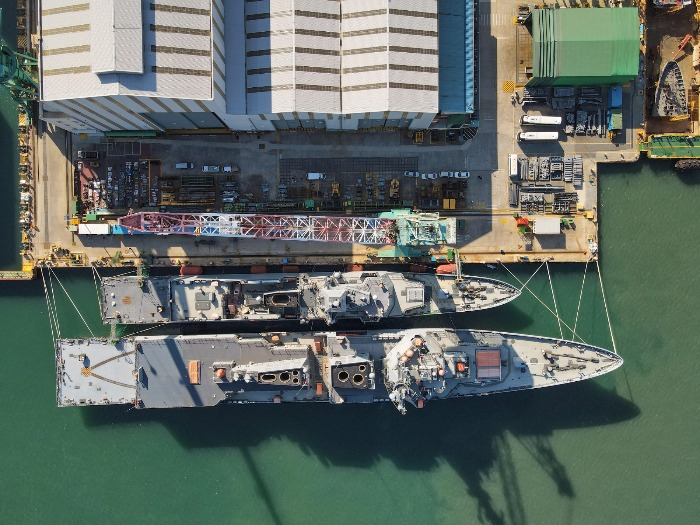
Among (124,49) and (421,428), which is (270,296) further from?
(124,49)

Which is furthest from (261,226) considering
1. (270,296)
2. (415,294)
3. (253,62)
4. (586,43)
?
(586,43)

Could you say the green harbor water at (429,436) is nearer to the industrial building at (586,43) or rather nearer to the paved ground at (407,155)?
the paved ground at (407,155)

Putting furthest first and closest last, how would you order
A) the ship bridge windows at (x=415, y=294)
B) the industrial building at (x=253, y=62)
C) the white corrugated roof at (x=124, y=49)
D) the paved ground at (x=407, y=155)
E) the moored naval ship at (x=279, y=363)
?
the paved ground at (x=407, y=155), the moored naval ship at (x=279, y=363), the ship bridge windows at (x=415, y=294), the industrial building at (x=253, y=62), the white corrugated roof at (x=124, y=49)

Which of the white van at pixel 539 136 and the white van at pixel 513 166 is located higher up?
the white van at pixel 539 136

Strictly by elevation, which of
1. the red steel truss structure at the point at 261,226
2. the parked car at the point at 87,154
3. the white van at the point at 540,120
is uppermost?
the white van at the point at 540,120

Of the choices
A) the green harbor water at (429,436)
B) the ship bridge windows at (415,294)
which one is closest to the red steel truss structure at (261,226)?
the ship bridge windows at (415,294)

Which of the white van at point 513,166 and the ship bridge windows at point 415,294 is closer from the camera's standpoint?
the ship bridge windows at point 415,294

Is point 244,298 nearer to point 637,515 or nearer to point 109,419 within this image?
point 109,419
